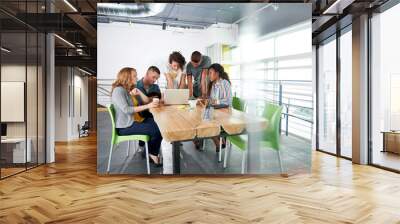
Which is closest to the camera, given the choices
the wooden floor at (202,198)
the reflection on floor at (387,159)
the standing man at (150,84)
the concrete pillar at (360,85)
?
the wooden floor at (202,198)

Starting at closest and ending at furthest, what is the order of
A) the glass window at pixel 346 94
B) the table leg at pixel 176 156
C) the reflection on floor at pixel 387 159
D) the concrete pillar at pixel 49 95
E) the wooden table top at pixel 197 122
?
1. the wooden table top at pixel 197 122
2. the table leg at pixel 176 156
3. the reflection on floor at pixel 387 159
4. the concrete pillar at pixel 49 95
5. the glass window at pixel 346 94

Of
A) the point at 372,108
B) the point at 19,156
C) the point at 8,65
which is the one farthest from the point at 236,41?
the point at 19,156

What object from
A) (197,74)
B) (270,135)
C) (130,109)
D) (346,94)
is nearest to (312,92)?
(270,135)

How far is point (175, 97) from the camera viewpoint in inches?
218

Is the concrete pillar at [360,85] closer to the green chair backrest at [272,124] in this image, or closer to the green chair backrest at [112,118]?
the green chair backrest at [272,124]

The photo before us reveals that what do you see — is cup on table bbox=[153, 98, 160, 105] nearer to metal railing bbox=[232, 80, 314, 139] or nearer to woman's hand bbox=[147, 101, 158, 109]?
woman's hand bbox=[147, 101, 158, 109]

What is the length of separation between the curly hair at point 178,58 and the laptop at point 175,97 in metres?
0.40

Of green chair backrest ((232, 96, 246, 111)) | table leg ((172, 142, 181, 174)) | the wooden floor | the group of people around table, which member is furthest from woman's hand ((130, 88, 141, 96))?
green chair backrest ((232, 96, 246, 111))

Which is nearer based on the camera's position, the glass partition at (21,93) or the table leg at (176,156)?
the table leg at (176,156)

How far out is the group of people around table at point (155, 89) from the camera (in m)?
5.47

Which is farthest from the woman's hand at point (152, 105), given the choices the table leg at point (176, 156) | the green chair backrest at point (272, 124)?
the green chair backrest at point (272, 124)

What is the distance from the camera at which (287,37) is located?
5559mm

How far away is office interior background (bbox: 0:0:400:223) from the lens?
5.57 meters

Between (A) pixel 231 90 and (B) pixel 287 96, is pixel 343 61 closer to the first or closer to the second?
(B) pixel 287 96
